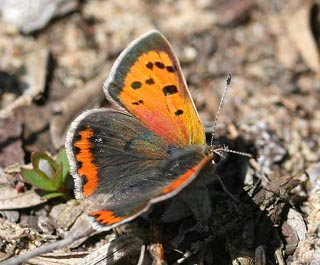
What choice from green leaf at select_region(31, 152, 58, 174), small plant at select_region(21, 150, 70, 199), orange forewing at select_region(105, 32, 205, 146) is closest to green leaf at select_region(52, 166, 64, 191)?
small plant at select_region(21, 150, 70, 199)

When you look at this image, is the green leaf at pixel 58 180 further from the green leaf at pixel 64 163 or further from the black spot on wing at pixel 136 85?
the black spot on wing at pixel 136 85

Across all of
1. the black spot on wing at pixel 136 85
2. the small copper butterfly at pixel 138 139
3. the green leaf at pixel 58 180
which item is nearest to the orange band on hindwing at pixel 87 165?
the small copper butterfly at pixel 138 139

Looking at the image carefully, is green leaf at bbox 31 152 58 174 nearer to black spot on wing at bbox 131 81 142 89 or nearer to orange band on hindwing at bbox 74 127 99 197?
orange band on hindwing at bbox 74 127 99 197

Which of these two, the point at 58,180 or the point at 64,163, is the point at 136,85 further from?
the point at 58,180

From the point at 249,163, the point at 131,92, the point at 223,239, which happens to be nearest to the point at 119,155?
the point at 131,92

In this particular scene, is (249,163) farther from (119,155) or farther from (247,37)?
(247,37)

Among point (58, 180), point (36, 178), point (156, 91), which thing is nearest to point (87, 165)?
point (58, 180)
